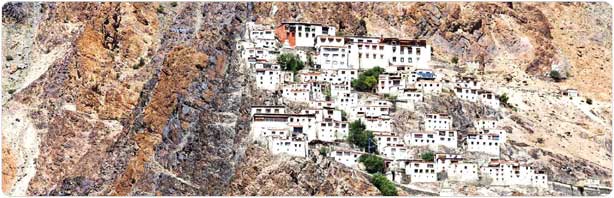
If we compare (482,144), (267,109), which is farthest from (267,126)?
(482,144)

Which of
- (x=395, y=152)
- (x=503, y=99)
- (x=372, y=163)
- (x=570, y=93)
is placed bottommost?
(x=372, y=163)

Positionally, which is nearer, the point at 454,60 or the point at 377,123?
the point at 377,123

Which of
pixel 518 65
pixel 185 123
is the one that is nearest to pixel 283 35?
pixel 185 123

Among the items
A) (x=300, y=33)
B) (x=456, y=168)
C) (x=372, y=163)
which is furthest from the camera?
(x=300, y=33)

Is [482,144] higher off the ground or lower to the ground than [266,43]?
lower

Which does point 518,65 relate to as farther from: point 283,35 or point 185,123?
point 185,123

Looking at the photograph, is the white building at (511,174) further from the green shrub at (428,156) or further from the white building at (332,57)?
the white building at (332,57)

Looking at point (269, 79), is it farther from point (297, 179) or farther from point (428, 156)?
point (297, 179)

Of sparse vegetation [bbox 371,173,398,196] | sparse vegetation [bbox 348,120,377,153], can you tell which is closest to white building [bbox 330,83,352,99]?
sparse vegetation [bbox 348,120,377,153]
